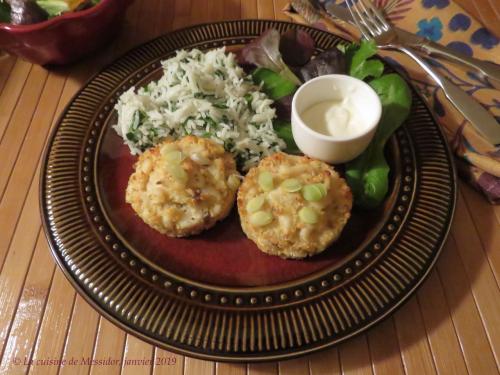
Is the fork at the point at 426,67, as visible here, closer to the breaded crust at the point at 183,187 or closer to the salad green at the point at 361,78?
the salad green at the point at 361,78

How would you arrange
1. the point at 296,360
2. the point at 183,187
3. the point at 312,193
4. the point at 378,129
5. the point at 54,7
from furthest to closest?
the point at 54,7, the point at 378,129, the point at 183,187, the point at 312,193, the point at 296,360

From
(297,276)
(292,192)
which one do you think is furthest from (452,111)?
(297,276)

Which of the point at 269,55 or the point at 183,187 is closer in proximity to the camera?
the point at 183,187

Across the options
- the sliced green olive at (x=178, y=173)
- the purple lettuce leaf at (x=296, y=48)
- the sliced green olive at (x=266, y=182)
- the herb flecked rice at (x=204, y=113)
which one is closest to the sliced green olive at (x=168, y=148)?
the sliced green olive at (x=178, y=173)

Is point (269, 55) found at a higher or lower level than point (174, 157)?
higher

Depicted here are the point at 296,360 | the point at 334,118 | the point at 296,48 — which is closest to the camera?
the point at 296,360

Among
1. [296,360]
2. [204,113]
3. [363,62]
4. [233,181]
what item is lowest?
[296,360]

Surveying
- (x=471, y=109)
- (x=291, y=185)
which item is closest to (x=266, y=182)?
(x=291, y=185)

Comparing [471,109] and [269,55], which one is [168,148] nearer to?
[269,55]
